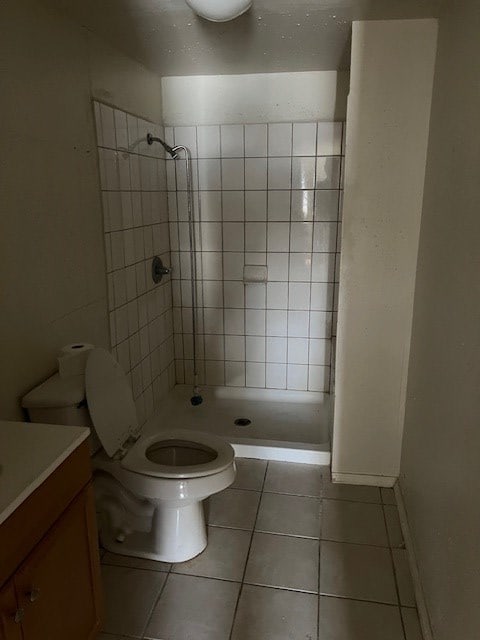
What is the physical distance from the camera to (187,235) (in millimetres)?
2988

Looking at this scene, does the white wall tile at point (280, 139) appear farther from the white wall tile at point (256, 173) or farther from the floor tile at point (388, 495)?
the floor tile at point (388, 495)

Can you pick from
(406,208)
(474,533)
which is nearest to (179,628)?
(474,533)

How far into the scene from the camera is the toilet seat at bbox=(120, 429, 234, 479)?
68.2 inches

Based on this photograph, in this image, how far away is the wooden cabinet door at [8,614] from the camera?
38.9 inches

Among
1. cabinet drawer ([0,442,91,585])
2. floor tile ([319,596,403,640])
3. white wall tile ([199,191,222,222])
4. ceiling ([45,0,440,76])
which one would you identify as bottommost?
floor tile ([319,596,403,640])

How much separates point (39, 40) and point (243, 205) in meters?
1.43

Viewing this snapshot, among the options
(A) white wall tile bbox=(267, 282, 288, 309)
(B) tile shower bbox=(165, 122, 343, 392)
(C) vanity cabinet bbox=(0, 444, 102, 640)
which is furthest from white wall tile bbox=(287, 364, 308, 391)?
(C) vanity cabinet bbox=(0, 444, 102, 640)

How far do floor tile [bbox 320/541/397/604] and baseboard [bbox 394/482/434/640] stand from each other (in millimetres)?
75

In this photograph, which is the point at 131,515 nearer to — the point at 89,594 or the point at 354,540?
the point at 89,594

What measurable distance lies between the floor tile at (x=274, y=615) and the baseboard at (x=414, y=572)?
0.33 metres

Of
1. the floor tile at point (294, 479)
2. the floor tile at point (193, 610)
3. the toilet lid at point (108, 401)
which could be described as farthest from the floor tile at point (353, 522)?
the toilet lid at point (108, 401)

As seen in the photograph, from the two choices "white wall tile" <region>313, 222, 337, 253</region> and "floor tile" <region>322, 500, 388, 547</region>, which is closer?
"floor tile" <region>322, 500, 388, 547</region>

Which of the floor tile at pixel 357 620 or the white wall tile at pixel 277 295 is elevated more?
the white wall tile at pixel 277 295

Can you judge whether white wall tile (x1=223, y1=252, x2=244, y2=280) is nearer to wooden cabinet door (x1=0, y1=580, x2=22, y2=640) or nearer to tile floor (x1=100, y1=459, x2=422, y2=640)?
tile floor (x1=100, y1=459, x2=422, y2=640)
